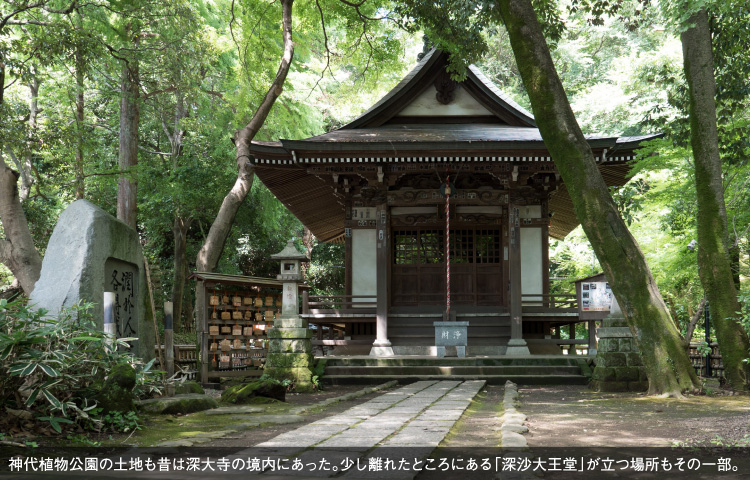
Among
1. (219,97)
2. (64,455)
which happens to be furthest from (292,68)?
(64,455)

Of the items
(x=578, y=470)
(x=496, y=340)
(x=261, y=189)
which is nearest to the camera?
(x=578, y=470)

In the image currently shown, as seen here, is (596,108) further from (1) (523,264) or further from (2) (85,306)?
(2) (85,306)

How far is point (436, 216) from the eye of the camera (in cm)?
1544

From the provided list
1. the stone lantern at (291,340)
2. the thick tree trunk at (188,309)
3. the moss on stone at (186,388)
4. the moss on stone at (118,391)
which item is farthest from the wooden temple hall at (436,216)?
the thick tree trunk at (188,309)

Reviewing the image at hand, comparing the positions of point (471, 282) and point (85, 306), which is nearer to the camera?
point (85, 306)

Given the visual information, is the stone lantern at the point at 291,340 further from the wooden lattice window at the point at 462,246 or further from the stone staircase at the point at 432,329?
the wooden lattice window at the point at 462,246

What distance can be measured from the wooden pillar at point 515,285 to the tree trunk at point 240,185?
6.25 meters

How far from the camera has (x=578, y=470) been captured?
14.2 feet

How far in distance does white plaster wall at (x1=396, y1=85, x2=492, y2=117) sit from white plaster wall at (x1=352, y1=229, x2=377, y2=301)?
10.8 ft

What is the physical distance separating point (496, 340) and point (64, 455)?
11400mm

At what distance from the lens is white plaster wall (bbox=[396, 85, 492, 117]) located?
16312 millimetres

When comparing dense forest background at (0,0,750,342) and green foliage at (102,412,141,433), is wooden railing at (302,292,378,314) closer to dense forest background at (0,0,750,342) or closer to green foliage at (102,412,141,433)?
dense forest background at (0,0,750,342)

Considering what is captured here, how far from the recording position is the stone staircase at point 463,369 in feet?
39.0

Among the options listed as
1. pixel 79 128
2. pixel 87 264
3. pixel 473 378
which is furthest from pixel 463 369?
pixel 79 128
